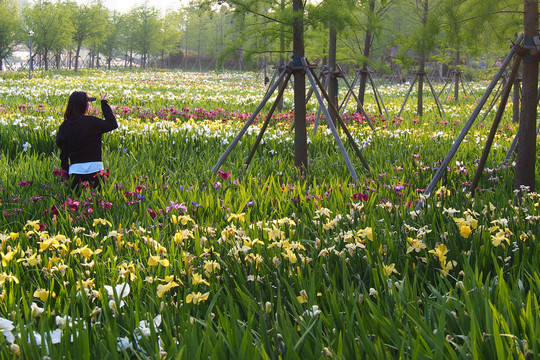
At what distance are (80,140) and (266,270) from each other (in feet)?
10.1

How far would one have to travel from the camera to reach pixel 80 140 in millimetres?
4777

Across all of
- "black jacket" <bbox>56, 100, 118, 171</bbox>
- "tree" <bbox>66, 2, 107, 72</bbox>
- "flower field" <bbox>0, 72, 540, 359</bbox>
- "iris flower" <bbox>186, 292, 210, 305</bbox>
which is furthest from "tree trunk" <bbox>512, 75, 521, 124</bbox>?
"tree" <bbox>66, 2, 107, 72</bbox>

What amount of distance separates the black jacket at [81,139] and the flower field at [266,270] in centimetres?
34

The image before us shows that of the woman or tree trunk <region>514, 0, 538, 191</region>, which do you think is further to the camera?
the woman

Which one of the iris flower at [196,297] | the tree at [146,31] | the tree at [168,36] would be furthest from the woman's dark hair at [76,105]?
the tree at [168,36]

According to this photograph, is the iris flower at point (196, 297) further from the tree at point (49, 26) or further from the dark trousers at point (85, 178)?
the tree at point (49, 26)

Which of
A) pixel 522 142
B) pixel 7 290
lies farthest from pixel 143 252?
pixel 522 142

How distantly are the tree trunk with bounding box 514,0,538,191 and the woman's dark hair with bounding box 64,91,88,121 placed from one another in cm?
431

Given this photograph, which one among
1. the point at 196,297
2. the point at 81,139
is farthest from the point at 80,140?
the point at 196,297

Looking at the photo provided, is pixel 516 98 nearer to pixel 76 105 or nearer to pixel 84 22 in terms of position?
pixel 76 105

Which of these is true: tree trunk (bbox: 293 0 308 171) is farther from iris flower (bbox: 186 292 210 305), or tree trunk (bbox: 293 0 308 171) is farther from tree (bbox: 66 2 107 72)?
tree (bbox: 66 2 107 72)

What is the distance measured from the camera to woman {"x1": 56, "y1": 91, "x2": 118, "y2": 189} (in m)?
4.77

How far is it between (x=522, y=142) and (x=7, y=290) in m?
4.25

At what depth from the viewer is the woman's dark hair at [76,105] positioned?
15.7ft
